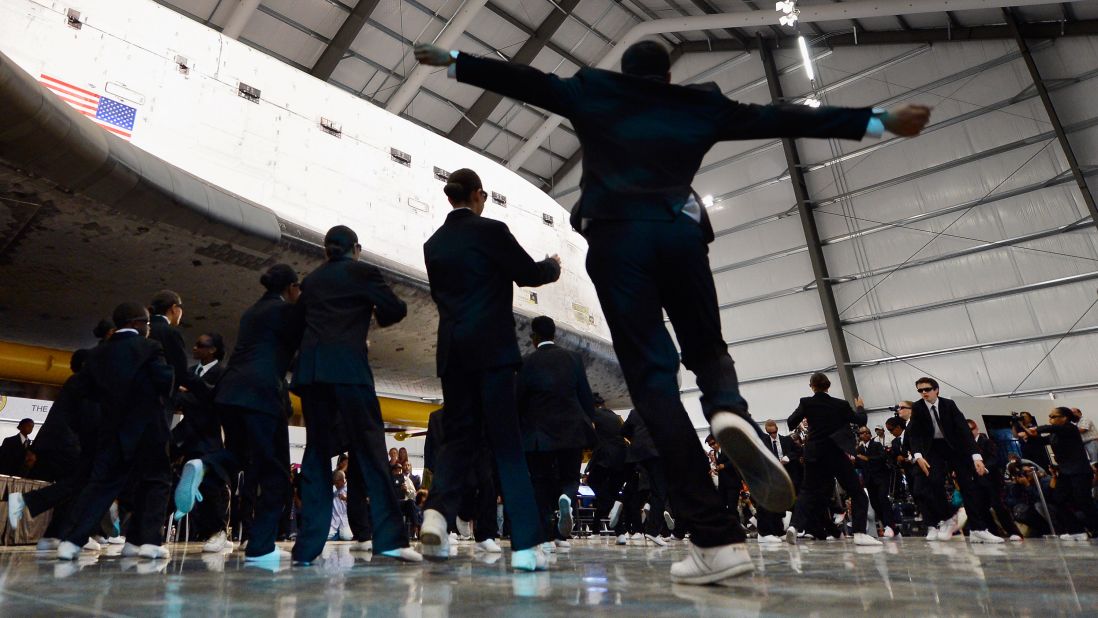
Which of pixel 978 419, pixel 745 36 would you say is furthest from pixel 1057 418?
pixel 745 36

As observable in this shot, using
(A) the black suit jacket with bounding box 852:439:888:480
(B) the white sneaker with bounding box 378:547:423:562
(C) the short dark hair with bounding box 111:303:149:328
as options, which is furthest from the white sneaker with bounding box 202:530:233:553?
(A) the black suit jacket with bounding box 852:439:888:480

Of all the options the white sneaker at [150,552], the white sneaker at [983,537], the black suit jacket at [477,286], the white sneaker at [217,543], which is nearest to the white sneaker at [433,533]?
the black suit jacket at [477,286]

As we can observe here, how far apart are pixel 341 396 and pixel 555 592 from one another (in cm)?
168

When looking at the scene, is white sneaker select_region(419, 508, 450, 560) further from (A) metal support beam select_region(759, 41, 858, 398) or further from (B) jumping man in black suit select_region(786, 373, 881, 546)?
(A) metal support beam select_region(759, 41, 858, 398)

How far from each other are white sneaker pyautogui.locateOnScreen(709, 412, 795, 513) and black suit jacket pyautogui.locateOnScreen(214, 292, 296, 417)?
7.51 ft

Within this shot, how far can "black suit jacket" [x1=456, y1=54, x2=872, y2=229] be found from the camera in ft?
6.85

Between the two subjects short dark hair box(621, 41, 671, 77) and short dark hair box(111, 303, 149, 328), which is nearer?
short dark hair box(621, 41, 671, 77)

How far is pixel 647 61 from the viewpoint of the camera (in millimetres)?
2324

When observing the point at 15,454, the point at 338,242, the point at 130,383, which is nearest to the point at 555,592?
the point at 338,242

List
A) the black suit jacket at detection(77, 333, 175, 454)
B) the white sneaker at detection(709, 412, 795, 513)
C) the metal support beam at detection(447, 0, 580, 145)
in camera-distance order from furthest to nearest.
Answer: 1. the metal support beam at detection(447, 0, 580, 145)
2. the black suit jacket at detection(77, 333, 175, 454)
3. the white sneaker at detection(709, 412, 795, 513)

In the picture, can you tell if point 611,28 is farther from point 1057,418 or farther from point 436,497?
point 436,497

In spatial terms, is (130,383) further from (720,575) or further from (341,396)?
(720,575)

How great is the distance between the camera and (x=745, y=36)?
21.1m

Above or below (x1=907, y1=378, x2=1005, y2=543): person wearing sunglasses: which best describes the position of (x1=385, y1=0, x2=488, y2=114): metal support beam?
above
